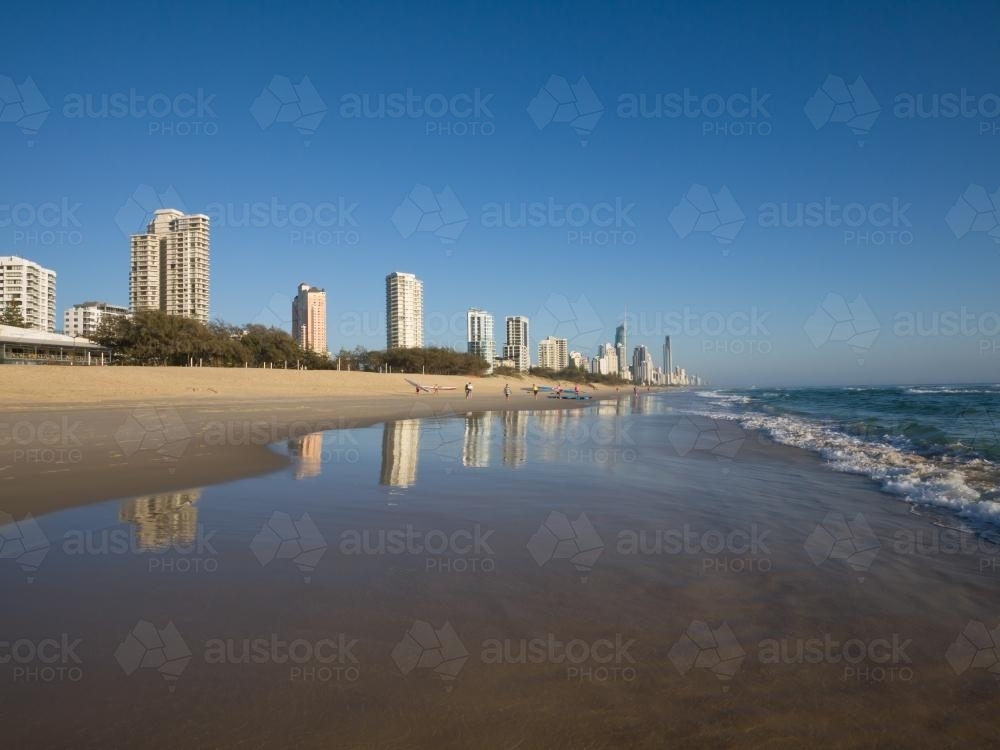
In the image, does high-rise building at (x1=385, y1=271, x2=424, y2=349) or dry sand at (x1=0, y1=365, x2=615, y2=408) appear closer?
dry sand at (x1=0, y1=365, x2=615, y2=408)

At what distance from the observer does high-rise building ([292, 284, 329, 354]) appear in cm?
11750

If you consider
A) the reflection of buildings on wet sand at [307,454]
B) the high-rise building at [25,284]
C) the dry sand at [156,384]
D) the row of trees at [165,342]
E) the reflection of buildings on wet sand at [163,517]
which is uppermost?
the high-rise building at [25,284]

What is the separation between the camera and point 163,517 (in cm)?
603

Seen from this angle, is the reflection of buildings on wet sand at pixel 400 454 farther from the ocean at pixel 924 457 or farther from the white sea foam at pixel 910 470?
the white sea foam at pixel 910 470

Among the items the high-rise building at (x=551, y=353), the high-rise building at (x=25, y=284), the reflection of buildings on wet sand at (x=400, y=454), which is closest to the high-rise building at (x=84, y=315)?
the high-rise building at (x=25, y=284)

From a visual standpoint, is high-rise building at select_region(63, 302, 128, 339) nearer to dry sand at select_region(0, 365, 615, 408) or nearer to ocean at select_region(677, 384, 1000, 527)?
dry sand at select_region(0, 365, 615, 408)

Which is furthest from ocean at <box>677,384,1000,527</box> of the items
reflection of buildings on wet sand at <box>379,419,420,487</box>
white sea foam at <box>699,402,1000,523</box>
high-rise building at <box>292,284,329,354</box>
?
high-rise building at <box>292,284,329,354</box>

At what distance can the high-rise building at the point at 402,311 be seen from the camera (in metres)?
129

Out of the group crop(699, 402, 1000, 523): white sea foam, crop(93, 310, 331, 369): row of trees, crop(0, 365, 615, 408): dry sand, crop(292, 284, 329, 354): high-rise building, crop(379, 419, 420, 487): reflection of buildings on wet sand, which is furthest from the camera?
crop(292, 284, 329, 354): high-rise building

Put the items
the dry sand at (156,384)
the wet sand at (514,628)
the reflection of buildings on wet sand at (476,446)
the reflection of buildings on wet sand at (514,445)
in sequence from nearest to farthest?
the wet sand at (514,628)
the reflection of buildings on wet sand at (476,446)
the reflection of buildings on wet sand at (514,445)
the dry sand at (156,384)

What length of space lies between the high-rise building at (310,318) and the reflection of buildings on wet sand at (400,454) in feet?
346

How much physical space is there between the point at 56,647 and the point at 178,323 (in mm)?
56328

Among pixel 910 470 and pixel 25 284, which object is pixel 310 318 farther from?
pixel 910 470

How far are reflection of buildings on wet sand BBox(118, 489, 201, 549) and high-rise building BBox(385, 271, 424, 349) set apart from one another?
401ft
